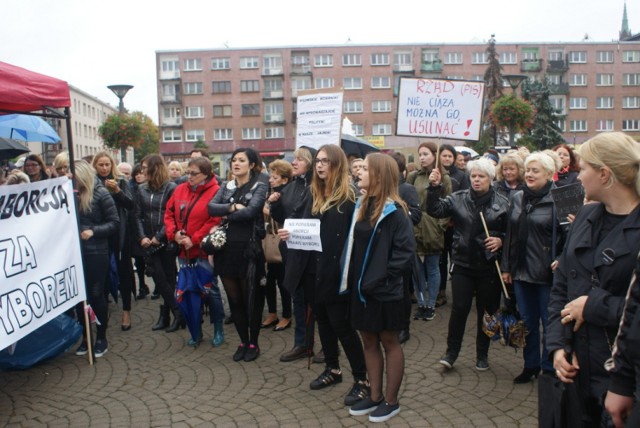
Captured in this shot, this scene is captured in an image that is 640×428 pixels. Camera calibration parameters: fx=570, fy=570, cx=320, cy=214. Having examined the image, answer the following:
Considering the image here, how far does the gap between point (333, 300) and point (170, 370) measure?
199 centimetres

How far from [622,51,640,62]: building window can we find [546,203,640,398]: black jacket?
75.6 meters

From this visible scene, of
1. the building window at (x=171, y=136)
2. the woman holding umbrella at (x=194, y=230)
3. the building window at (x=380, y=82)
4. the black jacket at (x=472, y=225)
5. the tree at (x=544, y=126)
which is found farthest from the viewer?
the building window at (x=171, y=136)

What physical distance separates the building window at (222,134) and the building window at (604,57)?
1748 inches

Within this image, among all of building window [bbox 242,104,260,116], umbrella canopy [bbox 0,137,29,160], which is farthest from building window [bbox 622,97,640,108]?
Answer: umbrella canopy [bbox 0,137,29,160]

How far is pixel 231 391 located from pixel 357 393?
1119mm

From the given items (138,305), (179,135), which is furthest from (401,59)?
(138,305)

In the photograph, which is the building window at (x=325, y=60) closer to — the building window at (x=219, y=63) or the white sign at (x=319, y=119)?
the building window at (x=219, y=63)

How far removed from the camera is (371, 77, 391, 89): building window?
217ft

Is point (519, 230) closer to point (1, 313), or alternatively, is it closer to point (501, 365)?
point (501, 365)

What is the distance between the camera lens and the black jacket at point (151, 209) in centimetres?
692

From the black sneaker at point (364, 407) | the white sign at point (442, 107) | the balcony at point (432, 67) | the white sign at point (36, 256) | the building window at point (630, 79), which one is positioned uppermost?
the balcony at point (432, 67)

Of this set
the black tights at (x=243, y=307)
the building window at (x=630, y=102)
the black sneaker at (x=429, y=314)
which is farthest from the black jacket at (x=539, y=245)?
the building window at (x=630, y=102)

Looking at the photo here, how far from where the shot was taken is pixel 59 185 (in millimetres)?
5469

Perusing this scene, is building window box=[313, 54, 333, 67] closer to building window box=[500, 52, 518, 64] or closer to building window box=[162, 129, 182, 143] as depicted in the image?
building window box=[162, 129, 182, 143]
